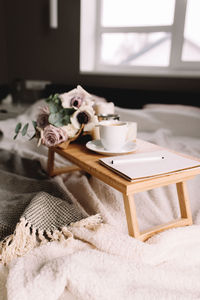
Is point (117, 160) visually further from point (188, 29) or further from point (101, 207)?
point (188, 29)

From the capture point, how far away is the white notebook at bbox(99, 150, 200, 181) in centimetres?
81

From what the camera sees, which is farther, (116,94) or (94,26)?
(94,26)

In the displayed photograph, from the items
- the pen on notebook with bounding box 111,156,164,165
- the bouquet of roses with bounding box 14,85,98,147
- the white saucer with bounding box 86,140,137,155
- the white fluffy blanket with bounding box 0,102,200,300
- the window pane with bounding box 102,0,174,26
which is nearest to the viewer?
the white fluffy blanket with bounding box 0,102,200,300

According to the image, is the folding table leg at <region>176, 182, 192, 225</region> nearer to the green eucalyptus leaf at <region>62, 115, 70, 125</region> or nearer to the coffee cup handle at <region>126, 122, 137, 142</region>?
the coffee cup handle at <region>126, 122, 137, 142</region>

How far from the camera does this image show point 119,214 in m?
1.01

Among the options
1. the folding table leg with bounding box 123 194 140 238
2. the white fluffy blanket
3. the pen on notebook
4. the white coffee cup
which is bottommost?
the white fluffy blanket

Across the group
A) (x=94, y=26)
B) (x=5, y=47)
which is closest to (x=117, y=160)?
(x=94, y=26)

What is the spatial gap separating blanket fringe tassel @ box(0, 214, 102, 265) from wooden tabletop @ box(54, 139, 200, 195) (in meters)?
0.16

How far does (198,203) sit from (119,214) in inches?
13.2

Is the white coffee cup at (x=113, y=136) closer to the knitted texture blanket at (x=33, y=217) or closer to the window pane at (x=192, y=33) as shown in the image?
the knitted texture blanket at (x=33, y=217)

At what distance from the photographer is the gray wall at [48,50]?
2.46 metres

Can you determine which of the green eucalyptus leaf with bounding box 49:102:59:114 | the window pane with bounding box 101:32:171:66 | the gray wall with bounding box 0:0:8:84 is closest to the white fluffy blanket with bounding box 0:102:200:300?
the green eucalyptus leaf with bounding box 49:102:59:114

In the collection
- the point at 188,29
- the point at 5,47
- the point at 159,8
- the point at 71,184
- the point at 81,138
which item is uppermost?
the point at 159,8

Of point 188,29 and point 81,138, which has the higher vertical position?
point 188,29
